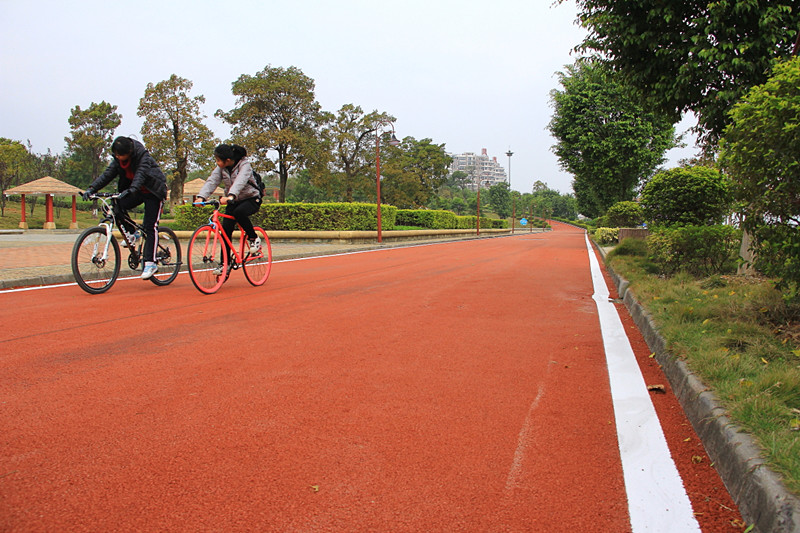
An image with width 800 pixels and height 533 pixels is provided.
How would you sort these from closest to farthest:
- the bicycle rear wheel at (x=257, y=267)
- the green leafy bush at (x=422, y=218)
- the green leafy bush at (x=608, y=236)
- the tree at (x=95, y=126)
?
the bicycle rear wheel at (x=257, y=267) < the green leafy bush at (x=608, y=236) < the green leafy bush at (x=422, y=218) < the tree at (x=95, y=126)

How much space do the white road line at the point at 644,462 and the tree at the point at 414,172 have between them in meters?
45.6

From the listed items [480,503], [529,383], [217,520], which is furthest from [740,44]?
[217,520]

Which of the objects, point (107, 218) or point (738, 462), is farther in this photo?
point (107, 218)

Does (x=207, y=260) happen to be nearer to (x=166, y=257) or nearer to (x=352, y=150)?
(x=166, y=257)

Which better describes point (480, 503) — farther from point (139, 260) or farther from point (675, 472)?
point (139, 260)

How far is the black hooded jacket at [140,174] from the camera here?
663 centimetres

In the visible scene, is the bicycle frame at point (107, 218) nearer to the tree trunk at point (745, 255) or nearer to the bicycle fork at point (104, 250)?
the bicycle fork at point (104, 250)

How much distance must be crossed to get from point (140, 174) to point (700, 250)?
7.66 metres

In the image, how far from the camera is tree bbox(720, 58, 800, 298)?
382cm

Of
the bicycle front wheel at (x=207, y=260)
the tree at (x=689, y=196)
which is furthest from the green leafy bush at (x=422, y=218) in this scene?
the bicycle front wheel at (x=207, y=260)

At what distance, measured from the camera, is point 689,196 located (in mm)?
10031

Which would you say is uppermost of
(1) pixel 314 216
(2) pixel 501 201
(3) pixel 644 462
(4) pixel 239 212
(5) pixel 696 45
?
(2) pixel 501 201

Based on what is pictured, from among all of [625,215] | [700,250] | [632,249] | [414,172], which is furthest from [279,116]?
[700,250]

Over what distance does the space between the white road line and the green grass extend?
0.34m
